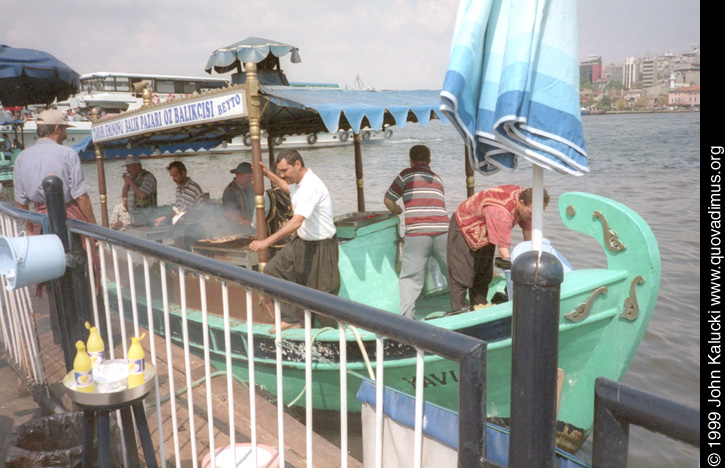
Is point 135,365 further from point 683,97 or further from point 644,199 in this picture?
point 683,97

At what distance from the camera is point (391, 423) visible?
172cm

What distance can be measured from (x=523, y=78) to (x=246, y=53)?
205 inches

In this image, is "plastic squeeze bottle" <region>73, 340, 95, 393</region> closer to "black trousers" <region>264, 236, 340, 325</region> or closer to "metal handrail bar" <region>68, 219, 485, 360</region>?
"metal handrail bar" <region>68, 219, 485, 360</region>

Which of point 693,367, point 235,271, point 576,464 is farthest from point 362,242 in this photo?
point 693,367

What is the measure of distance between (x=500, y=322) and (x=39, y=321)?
4.67 metres

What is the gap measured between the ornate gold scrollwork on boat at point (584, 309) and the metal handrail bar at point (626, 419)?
10.0 feet

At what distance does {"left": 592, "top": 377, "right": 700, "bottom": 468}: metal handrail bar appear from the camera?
0.97 meters

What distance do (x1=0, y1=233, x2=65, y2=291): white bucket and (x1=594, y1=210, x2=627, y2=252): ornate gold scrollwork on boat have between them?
3.76m

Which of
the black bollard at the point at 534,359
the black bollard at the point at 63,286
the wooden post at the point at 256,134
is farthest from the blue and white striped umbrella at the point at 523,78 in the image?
the wooden post at the point at 256,134

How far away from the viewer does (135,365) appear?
85.0 inches

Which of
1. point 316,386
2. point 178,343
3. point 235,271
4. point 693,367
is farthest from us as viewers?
point 693,367

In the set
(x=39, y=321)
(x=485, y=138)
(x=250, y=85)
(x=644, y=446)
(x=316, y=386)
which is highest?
(x=250, y=85)

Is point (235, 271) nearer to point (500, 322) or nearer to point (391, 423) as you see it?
point (391, 423)

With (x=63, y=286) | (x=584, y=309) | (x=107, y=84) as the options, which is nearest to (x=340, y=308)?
(x=63, y=286)
